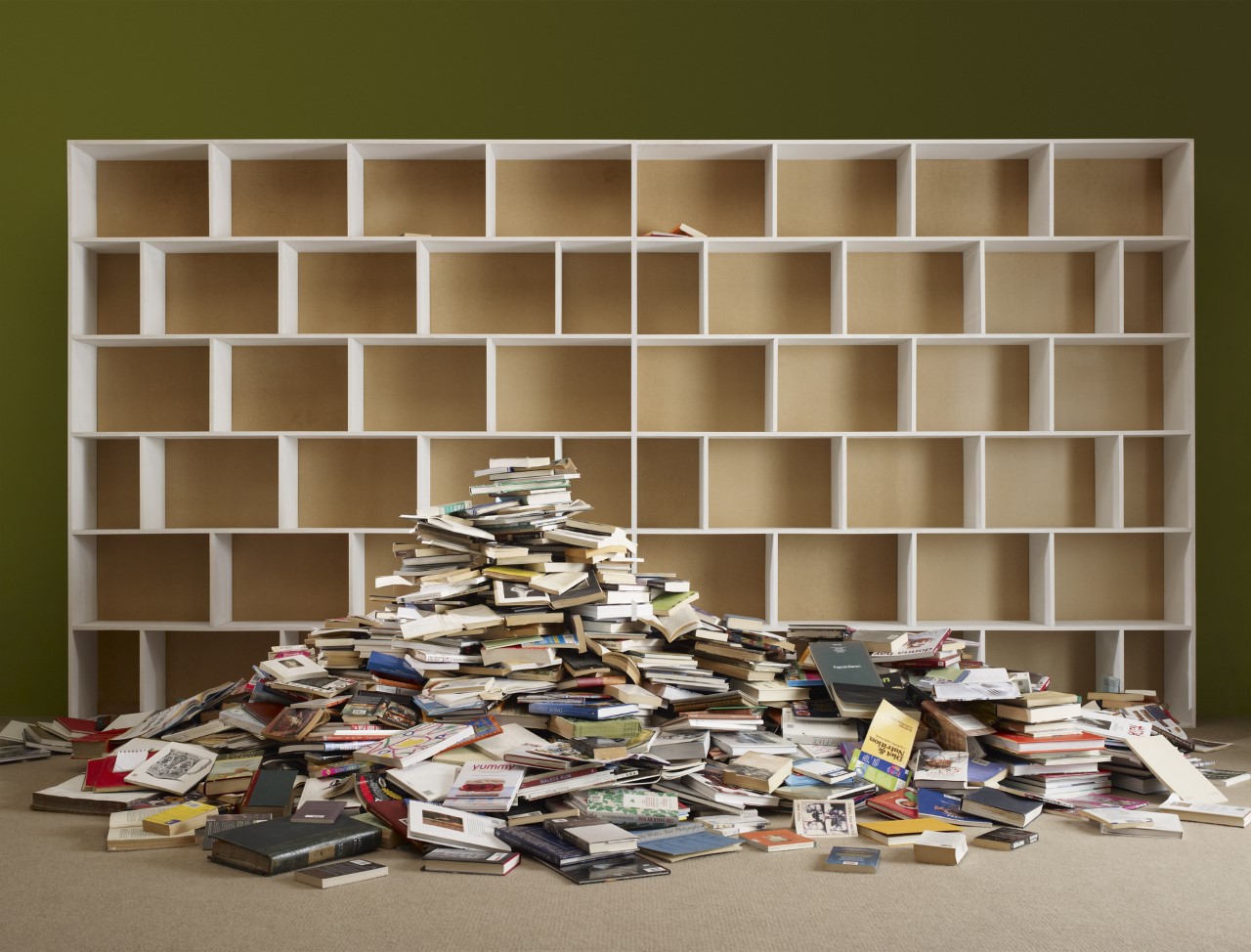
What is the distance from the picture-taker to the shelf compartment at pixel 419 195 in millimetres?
4965

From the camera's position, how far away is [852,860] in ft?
8.77

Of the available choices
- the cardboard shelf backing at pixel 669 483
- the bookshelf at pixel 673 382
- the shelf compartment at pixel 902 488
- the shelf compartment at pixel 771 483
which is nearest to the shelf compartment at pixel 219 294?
the bookshelf at pixel 673 382

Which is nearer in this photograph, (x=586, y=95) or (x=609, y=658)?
(x=609, y=658)

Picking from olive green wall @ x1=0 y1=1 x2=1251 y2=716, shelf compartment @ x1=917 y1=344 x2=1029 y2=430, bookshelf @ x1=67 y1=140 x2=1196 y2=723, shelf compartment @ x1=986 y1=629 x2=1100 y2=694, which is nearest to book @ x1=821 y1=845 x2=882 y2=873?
bookshelf @ x1=67 y1=140 x2=1196 y2=723

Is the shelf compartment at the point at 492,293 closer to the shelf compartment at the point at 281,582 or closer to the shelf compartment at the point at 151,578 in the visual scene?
the shelf compartment at the point at 281,582

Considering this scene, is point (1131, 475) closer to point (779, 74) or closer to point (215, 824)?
point (779, 74)

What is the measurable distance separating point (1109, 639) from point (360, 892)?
363 centimetres

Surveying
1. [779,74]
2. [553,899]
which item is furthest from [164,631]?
[779,74]

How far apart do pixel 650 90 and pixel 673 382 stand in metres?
1.43

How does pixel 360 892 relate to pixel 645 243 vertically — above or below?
below

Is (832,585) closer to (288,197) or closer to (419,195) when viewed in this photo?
(419,195)

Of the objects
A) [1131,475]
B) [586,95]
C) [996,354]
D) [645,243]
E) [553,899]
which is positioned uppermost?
[586,95]

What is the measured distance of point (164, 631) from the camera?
4.91 metres

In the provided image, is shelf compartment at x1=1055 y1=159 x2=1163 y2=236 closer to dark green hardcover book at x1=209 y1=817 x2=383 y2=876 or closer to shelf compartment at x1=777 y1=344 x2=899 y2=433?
shelf compartment at x1=777 y1=344 x2=899 y2=433
